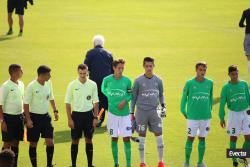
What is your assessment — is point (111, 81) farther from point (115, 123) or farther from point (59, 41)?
point (59, 41)

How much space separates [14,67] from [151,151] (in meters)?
4.29

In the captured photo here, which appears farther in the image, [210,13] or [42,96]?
[210,13]

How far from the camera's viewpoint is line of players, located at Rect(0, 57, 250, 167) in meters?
15.0

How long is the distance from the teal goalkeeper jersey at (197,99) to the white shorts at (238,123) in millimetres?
572

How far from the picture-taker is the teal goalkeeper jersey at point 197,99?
15.3 meters

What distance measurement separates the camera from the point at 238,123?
50.6ft

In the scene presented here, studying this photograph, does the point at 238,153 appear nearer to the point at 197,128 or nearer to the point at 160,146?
the point at 197,128

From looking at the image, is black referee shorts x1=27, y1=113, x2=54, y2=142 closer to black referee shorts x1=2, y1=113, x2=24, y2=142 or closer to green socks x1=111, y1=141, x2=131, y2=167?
black referee shorts x1=2, y1=113, x2=24, y2=142

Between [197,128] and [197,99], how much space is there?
2.11ft

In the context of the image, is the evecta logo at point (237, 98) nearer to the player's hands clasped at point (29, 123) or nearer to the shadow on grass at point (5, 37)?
the player's hands clasped at point (29, 123)

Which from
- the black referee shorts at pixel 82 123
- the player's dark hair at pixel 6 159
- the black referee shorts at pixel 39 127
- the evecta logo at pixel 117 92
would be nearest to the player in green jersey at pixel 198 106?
the evecta logo at pixel 117 92

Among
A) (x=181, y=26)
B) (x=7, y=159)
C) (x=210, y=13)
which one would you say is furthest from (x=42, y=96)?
(x=210, y=13)

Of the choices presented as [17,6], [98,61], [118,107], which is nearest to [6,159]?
[118,107]

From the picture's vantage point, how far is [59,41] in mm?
30391
